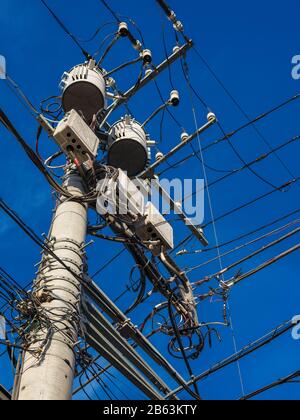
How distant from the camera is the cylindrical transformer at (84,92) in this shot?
29.9 feet

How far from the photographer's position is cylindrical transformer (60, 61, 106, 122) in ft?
29.9

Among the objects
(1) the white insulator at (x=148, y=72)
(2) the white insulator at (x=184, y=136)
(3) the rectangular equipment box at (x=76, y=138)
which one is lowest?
(3) the rectangular equipment box at (x=76, y=138)

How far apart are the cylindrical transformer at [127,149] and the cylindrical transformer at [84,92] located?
1.60 ft

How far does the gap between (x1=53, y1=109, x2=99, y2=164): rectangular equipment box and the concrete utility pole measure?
0.54m

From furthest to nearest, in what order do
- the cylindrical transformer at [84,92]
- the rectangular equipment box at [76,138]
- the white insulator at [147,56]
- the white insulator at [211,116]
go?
the white insulator at [211,116], the white insulator at [147,56], the cylindrical transformer at [84,92], the rectangular equipment box at [76,138]

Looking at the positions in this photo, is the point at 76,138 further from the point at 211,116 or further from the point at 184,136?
the point at 211,116

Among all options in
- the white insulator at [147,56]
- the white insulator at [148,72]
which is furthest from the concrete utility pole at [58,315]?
the white insulator at [148,72]

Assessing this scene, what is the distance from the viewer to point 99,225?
8.54 metres

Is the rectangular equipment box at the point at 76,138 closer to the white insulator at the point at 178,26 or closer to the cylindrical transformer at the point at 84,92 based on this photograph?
the cylindrical transformer at the point at 84,92

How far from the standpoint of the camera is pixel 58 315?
21.7ft

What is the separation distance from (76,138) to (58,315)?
2414 millimetres

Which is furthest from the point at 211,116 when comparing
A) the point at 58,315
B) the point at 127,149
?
the point at 58,315

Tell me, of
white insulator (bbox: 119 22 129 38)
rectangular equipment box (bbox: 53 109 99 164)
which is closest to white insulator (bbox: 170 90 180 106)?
white insulator (bbox: 119 22 129 38)
